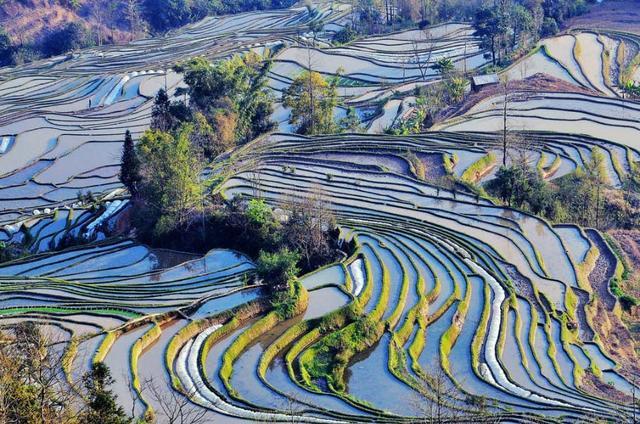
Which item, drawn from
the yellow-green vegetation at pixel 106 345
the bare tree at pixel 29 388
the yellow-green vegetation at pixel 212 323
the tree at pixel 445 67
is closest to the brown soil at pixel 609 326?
the yellow-green vegetation at pixel 212 323

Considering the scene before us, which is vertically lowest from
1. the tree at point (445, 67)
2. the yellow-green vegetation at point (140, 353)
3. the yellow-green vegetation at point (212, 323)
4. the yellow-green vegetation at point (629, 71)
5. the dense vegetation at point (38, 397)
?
the yellow-green vegetation at point (629, 71)

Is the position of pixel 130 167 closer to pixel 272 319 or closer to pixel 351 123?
pixel 272 319

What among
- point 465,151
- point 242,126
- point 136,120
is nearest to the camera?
point 465,151

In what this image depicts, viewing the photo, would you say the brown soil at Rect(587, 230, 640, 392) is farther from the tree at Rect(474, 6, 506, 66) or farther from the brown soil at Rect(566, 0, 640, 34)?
the brown soil at Rect(566, 0, 640, 34)

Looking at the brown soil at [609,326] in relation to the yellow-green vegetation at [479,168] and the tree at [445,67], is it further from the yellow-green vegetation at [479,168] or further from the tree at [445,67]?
the tree at [445,67]

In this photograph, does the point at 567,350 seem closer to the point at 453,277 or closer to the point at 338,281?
the point at 453,277

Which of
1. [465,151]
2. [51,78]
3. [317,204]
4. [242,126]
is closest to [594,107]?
[465,151]

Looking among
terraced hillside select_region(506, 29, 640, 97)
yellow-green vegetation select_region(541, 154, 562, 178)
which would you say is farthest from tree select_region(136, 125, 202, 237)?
terraced hillside select_region(506, 29, 640, 97)
